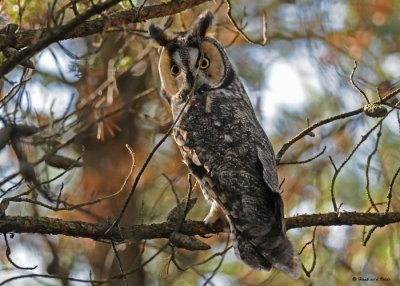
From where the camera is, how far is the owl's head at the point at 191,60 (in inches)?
140

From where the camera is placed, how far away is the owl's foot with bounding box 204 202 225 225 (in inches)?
121

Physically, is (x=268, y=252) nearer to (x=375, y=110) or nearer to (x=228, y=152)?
(x=228, y=152)

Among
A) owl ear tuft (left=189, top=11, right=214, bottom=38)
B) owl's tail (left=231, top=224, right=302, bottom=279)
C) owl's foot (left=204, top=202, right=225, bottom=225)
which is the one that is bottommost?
owl's tail (left=231, top=224, right=302, bottom=279)

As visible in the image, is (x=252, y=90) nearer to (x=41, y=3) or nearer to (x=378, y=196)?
(x=378, y=196)

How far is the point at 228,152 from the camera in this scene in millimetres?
3146

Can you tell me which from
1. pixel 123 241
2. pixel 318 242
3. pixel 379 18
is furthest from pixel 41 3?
pixel 379 18

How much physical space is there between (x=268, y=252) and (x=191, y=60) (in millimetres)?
1462

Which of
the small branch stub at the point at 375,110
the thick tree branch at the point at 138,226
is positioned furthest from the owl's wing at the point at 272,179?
the small branch stub at the point at 375,110

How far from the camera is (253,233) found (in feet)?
9.57

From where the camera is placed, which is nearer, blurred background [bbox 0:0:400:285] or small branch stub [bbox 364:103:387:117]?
small branch stub [bbox 364:103:387:117]

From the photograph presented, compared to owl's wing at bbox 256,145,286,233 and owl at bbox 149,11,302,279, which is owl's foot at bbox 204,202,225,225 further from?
owl's wing at bbox 256,145,286,233

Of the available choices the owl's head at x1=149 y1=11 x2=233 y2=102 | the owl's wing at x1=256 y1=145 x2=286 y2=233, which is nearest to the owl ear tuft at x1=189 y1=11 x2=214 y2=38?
the owl's head at x1=149 y1=11 x2=233 y2=102

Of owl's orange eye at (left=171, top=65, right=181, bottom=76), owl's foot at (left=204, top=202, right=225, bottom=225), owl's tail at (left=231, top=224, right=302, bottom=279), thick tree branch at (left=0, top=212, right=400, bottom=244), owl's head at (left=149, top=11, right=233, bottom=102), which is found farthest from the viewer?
owl's orange eye at (left=171, top=65, right=181, bottom=76)

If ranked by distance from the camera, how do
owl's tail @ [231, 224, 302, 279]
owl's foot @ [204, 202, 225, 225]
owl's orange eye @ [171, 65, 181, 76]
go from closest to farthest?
owl's tail @ [231, 224, 302, 279], owl's foot @ [204, 202, 225, 225], owl's orange eye @ [171, 65, 181, 76]
